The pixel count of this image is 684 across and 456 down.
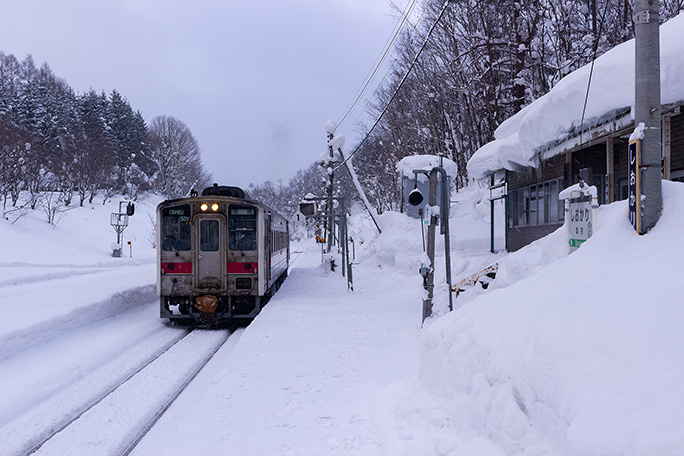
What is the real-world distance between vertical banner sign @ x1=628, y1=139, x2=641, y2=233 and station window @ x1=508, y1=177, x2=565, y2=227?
9516mm

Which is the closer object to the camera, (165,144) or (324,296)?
(324,296)

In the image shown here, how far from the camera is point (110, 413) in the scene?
5.83 meters

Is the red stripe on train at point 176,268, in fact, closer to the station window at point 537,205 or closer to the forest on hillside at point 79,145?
the station window at point 537,205

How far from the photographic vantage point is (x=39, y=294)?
42.8 feet

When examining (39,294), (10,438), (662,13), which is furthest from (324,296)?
(662,13)

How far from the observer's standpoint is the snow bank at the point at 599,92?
25.3 feet

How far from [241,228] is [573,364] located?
9666 mm

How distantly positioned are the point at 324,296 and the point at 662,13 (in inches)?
632

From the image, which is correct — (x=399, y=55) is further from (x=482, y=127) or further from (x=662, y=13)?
(x=662, y=13)

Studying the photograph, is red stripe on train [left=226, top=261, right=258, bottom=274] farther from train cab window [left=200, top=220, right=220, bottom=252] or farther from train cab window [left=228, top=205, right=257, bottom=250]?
train cab window [left=200, top=220, right=220, bottom=252]

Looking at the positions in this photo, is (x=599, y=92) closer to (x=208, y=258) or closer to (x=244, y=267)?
(x=244, y=267)

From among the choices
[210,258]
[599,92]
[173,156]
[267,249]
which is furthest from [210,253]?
[173,156]

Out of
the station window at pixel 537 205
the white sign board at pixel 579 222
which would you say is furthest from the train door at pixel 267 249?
the station window at pixel 537 205

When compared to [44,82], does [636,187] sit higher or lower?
lower
